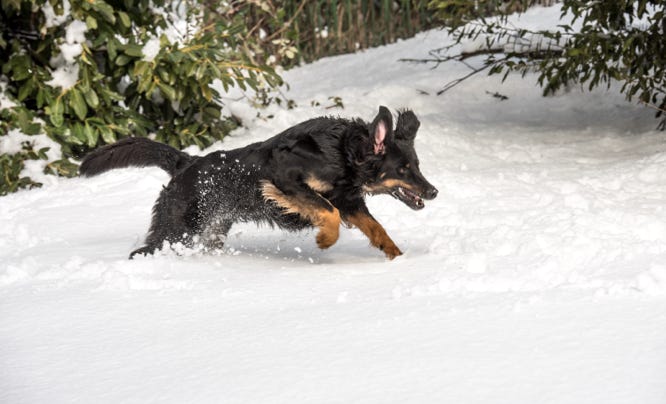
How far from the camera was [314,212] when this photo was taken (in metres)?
4.77

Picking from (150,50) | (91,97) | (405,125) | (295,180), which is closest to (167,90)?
(150,50)

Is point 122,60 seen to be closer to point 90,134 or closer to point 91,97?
point 91,97

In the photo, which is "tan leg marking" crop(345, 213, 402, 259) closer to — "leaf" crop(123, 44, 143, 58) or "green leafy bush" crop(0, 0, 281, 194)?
"green leafy bush" crop(0, 0, 281, 194)

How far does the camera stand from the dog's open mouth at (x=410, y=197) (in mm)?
4863

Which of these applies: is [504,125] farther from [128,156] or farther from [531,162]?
[128,156]

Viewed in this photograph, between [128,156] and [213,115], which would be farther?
[213,115]

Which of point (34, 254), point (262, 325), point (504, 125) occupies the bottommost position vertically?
point (504, 125)

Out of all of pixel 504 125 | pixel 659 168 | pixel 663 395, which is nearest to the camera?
pixel 663 395

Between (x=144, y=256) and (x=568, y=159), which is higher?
(x=144, y=256)

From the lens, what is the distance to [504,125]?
9000 mm

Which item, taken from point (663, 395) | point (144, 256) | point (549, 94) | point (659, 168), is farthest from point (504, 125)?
point (663, 395)

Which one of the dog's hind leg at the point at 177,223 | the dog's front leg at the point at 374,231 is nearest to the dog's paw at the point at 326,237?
the dog's front leg at the point at 374,231

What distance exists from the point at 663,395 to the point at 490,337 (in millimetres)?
709

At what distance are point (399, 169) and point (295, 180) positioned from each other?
59 cm
